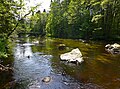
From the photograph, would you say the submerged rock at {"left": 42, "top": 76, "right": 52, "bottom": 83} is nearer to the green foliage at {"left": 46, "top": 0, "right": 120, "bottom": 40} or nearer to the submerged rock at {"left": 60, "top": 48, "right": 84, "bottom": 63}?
the submerged rock at {"left": 60, "top": 48, "right": 84, "bottom": 63}

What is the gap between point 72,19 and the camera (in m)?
70.8

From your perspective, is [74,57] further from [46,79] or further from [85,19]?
[85,19]

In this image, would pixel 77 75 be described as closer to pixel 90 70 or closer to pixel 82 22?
pixel 90 70

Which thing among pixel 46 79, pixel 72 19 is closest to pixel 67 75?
pixel 46 79

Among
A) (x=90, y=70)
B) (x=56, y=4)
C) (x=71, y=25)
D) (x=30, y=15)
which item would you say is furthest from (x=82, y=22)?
(x=90, y=70)

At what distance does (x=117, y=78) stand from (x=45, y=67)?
Answer: 8.60 metres

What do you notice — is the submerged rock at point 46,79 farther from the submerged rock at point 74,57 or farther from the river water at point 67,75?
the submerged rock at point 74,57

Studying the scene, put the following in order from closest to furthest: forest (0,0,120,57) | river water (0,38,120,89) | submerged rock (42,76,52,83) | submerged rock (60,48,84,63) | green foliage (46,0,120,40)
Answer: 1. river water (0,38,120,89)
2. submerged rock (42,76,52,83)
3. forest (0,0,120,57)
4. submerged rock (60,48,84,63)
5. green foliage (46,0,120,40)

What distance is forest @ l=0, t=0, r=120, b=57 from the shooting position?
77.6 ft

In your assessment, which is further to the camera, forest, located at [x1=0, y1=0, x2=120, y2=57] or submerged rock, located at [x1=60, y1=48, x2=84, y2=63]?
submerged rock, located at [x1=60, y1=48, x2=84, y2=63]

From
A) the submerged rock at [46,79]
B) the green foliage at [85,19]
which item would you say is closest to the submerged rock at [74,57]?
the submerged rock at [46,79]

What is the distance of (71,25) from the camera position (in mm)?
75000

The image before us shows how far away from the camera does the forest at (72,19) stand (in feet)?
77.6

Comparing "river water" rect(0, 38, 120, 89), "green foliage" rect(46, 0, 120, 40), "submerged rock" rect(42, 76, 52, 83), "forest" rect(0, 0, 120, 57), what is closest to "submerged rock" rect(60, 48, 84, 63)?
"river water" rect(0, 38, 120, 89)
